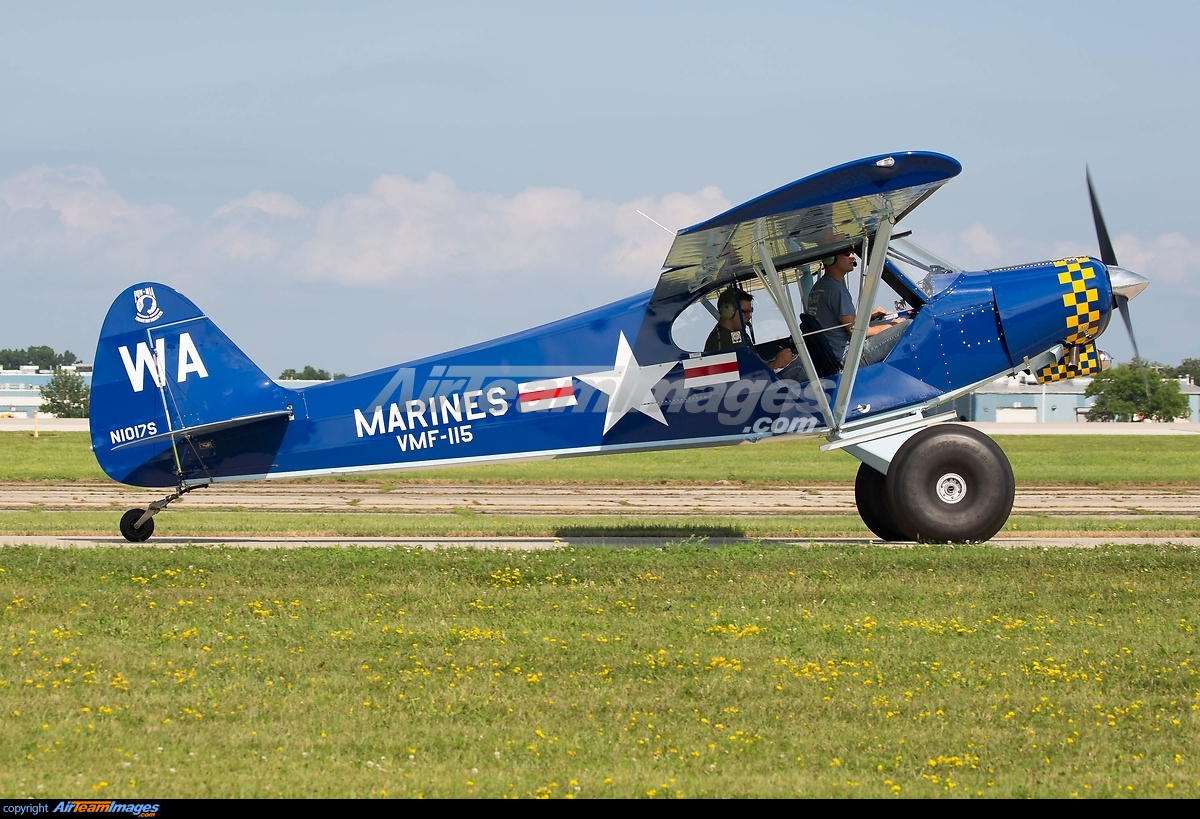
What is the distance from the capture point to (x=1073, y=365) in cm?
1175

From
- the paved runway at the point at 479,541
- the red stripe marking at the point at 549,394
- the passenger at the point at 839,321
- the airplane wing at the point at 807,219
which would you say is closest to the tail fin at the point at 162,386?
the paved runway at the point at 479,541

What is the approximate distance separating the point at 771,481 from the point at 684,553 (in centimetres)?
1620

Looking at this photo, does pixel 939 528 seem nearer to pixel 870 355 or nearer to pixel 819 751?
pixel 870 355

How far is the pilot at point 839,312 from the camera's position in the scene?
37.5 feet

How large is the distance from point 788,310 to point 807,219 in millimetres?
1056

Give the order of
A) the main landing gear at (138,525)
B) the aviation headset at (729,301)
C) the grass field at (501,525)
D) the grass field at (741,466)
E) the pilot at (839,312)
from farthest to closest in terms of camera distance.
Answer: the grass field at (741,466)
the grass field at (501,525)
the main landing gear at (138,525)
the aviation headset at (729,301)
the pilot at (839,312)

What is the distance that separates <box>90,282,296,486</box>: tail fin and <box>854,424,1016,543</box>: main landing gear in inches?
253

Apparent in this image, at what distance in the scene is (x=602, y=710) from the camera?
5.98 meters

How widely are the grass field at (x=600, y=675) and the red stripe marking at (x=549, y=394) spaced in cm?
223

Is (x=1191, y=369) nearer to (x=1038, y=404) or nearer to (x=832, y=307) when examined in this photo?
(x=1038, y=404)

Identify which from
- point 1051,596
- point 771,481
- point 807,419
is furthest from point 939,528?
point 771,481

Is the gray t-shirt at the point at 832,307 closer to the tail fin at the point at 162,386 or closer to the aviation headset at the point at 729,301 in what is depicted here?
the aviation headset at the point at 729,301

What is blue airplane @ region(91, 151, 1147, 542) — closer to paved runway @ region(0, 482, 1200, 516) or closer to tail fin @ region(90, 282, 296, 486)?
tail fin @ region(90, 282, 296, 486)

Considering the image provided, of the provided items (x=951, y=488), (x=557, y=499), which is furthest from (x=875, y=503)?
(x=557, y=499)
